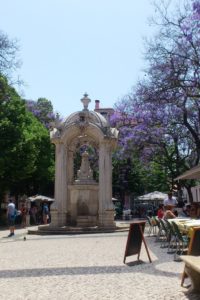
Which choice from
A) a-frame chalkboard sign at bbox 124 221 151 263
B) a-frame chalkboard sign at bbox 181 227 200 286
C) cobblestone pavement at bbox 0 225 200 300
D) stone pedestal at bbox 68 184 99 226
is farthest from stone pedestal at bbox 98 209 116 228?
a-frame chalkboard sign at bbox 181 227 200 286

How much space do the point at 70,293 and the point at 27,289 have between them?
889 millimetres

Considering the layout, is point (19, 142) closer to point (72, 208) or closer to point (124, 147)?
point (124, 147)

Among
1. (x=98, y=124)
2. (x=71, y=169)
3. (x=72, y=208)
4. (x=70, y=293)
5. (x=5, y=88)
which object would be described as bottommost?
(x=70, y=293)

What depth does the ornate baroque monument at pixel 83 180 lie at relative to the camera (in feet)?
88.1

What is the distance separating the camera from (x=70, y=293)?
819 cm

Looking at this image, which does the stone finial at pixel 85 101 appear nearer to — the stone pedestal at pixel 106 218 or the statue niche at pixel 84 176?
the statue niche at pixel 84 176

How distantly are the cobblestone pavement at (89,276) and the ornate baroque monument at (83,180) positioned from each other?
11866 mm

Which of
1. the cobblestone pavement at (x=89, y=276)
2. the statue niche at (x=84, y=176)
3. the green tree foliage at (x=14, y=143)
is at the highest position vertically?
the green tree foliage at (x=14, y=143)

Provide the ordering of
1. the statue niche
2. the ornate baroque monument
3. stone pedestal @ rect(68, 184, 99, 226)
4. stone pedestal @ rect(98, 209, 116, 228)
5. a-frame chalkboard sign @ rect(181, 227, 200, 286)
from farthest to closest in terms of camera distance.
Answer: the statue niche
stone pedestal @ rect(68, 184, 99, 226)
the ornate baroque monument
stone pedestal @ rect(98, 209, 116, 228)
a-frame chalkboard sign @ rect(181, 227, 200, 286)

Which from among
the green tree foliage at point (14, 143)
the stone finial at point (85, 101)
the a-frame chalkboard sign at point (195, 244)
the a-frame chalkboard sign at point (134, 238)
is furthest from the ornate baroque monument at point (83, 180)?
the a-frame chalkboard sign at point (195, 244)

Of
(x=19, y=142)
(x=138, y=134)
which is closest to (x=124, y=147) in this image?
(x=138, y=134)

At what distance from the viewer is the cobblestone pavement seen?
26.4 ft

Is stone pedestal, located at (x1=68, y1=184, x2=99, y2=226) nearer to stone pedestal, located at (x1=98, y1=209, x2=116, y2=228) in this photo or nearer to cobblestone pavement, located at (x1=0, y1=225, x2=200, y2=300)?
stone pedestal, located at (x1=98, y1=209, x2=116, y2=228)

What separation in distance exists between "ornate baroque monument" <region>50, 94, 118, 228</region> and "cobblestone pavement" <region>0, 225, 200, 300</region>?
1187 centimetres
